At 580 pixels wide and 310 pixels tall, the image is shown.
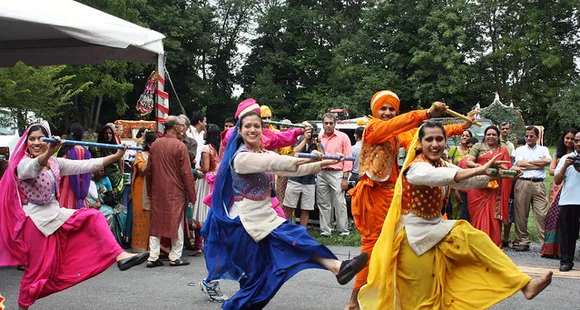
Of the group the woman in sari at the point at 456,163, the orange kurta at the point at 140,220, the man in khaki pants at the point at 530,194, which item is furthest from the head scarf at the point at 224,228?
the man in khaki pants at the point at 530,194

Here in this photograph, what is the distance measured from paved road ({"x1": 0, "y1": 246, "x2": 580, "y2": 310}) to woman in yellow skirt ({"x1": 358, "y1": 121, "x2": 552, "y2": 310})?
136 cm

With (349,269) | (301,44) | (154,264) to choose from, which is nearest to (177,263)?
(154,264)

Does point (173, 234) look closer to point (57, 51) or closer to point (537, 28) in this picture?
point (57, 51)

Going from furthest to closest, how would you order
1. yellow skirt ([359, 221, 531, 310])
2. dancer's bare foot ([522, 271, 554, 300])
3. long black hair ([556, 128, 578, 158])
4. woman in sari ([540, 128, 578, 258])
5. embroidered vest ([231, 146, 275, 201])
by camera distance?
woman in sari ([540, 128, 578, 258])
long black hair ([556, 128, 578, 158])
embroidered vest ([231, 146, 275, 201])
yellow skirt ([359, 221, 531, 310])
dancer's bare foot ([522, 271, 554, 300])

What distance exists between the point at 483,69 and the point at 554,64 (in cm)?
343

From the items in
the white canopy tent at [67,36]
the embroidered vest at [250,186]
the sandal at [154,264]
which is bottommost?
the sandal at [154,264]

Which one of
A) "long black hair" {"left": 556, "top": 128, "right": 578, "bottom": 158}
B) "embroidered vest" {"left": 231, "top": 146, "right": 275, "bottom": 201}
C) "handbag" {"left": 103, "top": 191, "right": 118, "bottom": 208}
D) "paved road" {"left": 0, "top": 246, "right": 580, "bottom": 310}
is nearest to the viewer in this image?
"embroidered vest" {"left": 231, "top": 146, "right": 275, "bottom": 201}

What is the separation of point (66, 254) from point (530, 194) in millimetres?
6551

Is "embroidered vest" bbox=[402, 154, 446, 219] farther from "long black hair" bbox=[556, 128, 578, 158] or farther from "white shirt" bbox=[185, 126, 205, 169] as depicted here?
"white shirt" bbox=[185, 126, 205, 169]

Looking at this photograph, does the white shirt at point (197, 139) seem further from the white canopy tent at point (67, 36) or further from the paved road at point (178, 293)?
the paved road at point (178, 293)

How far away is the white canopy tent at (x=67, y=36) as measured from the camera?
667 cm

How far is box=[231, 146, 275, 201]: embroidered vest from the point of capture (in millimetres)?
4762

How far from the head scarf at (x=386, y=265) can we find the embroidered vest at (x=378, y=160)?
80cm

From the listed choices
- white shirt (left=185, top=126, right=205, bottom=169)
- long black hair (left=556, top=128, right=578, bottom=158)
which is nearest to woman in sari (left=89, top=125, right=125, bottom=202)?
white shirt (left=185, top=126, right=205, bottom=169)
